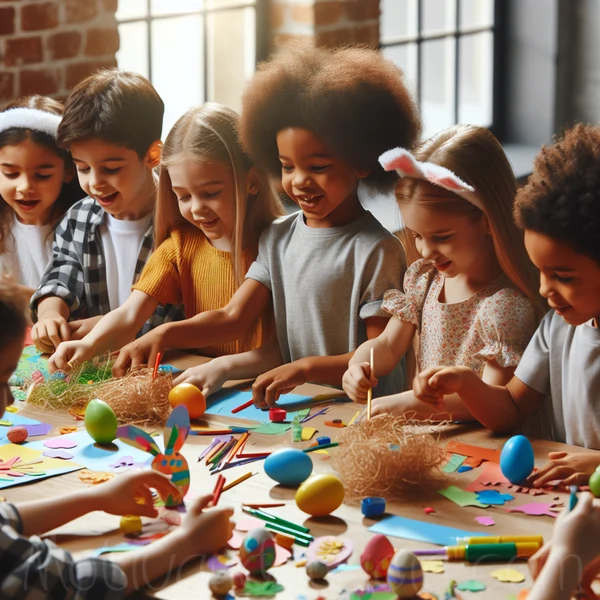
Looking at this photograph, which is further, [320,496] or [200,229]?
[200,229]

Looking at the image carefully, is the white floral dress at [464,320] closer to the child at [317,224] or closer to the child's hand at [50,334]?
the child at [317,224]

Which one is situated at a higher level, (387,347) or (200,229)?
(200,229)

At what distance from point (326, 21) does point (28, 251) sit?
4.18 feet

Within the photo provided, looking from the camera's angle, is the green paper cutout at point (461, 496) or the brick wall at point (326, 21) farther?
the brick wall at point (326, 21)

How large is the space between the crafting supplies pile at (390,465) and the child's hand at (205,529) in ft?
0.74

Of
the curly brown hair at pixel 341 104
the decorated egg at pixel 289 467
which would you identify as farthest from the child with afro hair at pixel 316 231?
the decorated egg at pixel 289 467

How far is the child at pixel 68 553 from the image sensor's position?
1123 mm

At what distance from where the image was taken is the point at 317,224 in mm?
2170

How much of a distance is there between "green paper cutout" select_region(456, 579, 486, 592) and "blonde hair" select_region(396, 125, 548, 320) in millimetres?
743

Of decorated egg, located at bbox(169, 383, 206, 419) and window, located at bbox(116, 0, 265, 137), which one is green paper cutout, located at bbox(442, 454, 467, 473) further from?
window, located at bbox(116, 0, 265, 137)

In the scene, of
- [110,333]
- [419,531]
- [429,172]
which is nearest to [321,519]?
[419,531]

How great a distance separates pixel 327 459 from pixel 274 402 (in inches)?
11.8

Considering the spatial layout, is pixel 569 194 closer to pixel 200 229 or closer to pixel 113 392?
pixel 113 392

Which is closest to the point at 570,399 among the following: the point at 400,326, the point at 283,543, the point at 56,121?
the point at 400,326
